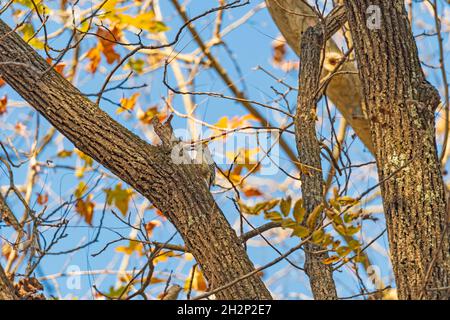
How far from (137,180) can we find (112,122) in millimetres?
266

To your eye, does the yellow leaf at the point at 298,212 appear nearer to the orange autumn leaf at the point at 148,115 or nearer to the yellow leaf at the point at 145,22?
the yellow leaf at the point at 145,22

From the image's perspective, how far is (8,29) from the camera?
10.3 ft

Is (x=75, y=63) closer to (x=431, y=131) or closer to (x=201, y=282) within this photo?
(x=201, y=282)

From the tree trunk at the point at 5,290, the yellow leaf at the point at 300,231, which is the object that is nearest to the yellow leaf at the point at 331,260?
the yellow leaf at the point at 300,231

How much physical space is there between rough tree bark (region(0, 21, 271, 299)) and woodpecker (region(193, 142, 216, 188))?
130mm

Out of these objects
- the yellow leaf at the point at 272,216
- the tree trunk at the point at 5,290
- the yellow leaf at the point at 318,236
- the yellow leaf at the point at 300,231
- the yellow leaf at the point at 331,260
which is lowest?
the tree trunk at the point at 5,290

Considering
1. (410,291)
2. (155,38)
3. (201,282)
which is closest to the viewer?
(410,291)

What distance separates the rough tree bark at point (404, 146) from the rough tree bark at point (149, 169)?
1.88ft

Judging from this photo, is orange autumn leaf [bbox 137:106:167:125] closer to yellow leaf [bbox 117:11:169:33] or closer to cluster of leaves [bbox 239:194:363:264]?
yellow leaf [bbox 117:11:169:33]

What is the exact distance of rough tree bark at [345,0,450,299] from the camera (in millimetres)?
2527

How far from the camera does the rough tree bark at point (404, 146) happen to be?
8.29ft

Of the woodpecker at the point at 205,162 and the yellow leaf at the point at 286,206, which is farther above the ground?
the woodpecker at the point at 205,162

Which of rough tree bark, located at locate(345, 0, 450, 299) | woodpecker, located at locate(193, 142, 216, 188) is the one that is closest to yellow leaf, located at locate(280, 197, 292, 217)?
rough tree bark, located at locate(345, 0, 450, 299)

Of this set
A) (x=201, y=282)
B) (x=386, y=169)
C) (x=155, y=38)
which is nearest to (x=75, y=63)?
(x=155, y=38)
